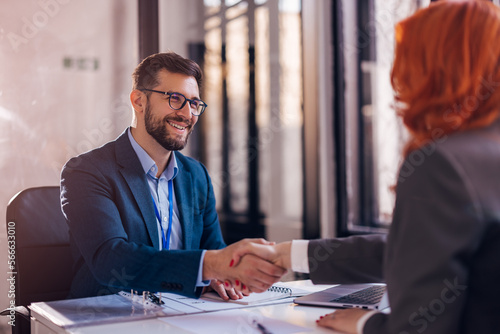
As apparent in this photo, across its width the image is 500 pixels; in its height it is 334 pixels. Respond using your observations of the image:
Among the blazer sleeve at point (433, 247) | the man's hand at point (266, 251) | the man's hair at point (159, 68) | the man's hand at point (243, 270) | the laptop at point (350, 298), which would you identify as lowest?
the laptop at point (350, 298)

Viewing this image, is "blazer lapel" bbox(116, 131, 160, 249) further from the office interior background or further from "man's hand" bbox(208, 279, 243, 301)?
the office interior background

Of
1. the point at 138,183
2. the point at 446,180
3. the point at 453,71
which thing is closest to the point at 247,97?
the point at 138,183

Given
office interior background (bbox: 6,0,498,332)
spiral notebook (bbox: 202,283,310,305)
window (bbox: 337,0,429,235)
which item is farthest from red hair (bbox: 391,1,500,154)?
window (bbox: 337,0,429,235)

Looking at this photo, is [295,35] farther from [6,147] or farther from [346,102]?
[6,147]

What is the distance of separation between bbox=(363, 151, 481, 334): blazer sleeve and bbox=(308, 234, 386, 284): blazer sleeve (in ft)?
1.23

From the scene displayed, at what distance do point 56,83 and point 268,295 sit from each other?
6.14ft

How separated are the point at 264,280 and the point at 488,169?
2.56 feet

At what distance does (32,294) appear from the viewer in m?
1.88

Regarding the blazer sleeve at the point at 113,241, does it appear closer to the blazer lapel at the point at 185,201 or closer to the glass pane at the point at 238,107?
the blazer lapel at the point at 185,201

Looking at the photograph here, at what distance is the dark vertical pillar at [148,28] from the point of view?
3.21 m

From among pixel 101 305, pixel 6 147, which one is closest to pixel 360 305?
pixel 101 305

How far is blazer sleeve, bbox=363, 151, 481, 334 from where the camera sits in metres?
0.85

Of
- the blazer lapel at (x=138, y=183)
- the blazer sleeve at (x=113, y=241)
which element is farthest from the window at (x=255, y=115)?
the blazer sleeve at (x=113, y=241)

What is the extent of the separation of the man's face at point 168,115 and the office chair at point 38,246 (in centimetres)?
44
